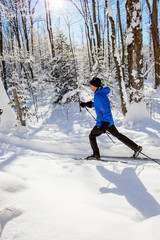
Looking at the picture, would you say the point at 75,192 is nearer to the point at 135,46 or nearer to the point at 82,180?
the point at 82,180

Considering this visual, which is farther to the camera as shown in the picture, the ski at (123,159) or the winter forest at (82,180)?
the ski at (123,159)

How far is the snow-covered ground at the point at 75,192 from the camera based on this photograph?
154cm

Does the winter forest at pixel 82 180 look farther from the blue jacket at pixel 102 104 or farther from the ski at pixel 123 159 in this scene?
the blue jacket at pixel 102 104

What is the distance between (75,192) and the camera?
103 inches

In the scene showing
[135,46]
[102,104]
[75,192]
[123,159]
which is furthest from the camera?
[135,46]

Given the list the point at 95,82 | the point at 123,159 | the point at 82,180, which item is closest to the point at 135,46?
the point at 95,82

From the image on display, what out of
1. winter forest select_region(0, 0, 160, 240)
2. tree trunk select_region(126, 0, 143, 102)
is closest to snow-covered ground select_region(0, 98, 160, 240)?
winter forest select_region(0, 0, 160, 240)

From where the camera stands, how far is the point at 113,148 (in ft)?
15.8

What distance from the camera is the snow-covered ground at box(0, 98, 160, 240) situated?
1.54 metres

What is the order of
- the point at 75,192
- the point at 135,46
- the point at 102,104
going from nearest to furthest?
the point at 75,192
the point at 102,104
the point at 135,46

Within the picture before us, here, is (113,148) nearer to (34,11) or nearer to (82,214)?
(82,214)

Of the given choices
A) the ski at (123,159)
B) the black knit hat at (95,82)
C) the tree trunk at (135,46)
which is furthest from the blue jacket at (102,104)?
the tree trunk at (135,46)

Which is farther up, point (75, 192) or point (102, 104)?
point (102, 104)

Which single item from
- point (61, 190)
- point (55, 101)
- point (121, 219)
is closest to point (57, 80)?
point (55, 101)
